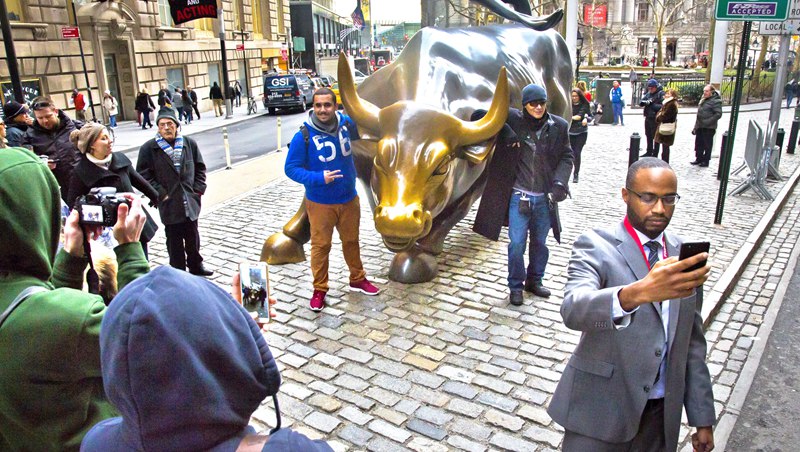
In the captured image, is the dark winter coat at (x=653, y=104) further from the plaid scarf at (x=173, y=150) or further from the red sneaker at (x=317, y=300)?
the plaid scarf at (x=173, y=150)

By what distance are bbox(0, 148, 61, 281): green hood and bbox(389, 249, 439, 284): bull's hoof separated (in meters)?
4.57

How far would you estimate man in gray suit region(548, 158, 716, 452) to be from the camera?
2492 millimetres

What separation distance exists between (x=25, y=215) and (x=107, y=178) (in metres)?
3.77

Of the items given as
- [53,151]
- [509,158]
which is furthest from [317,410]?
[53,151]

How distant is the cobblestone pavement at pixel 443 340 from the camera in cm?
400

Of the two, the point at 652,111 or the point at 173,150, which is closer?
the point at 173,150

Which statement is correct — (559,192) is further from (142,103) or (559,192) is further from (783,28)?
(142,103)

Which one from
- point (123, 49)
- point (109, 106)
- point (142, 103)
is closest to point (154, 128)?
point (142, 103)

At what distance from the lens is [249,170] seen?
13188mm

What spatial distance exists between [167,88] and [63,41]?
626cm

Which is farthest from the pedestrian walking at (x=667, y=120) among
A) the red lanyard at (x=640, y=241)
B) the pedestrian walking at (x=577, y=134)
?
the red lanyard at (x=640, y=241)

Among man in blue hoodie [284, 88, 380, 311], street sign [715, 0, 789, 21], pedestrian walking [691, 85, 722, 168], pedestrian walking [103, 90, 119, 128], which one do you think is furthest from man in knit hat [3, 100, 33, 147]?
pedestrian walking [103, 90, 119, 128]

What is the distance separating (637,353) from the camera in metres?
2.49

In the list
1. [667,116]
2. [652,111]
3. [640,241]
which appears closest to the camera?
[640,241]
